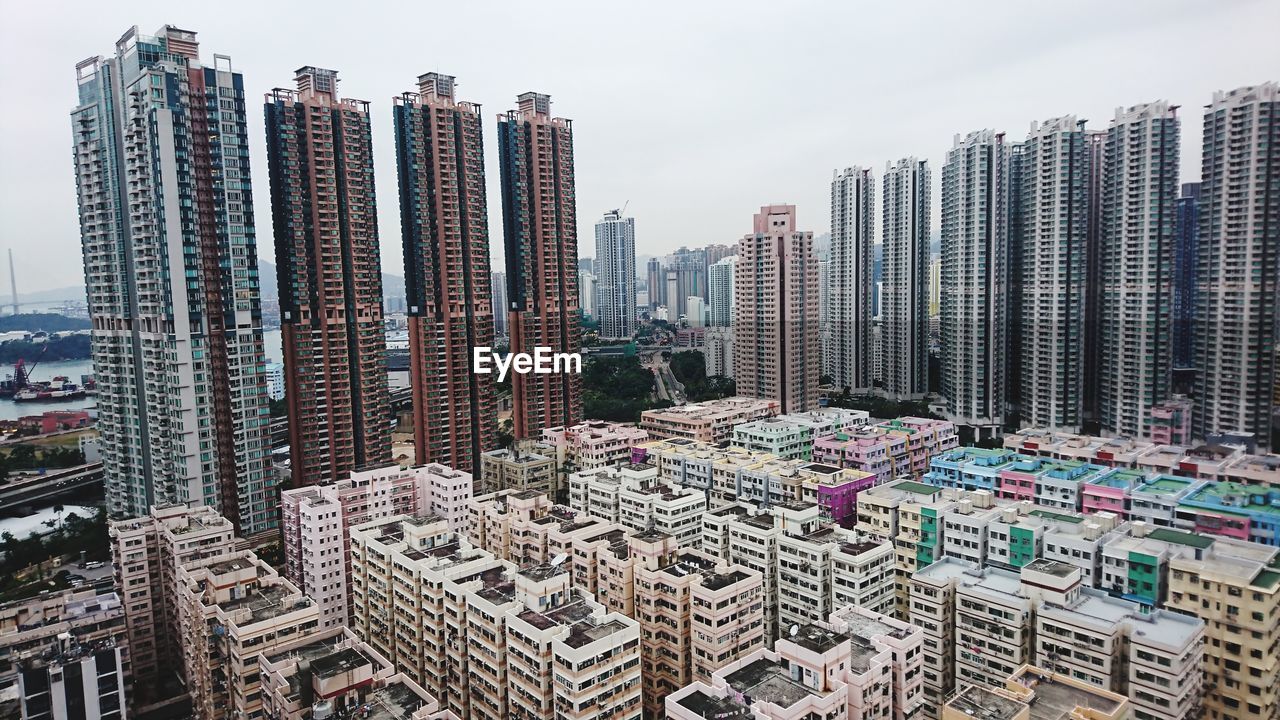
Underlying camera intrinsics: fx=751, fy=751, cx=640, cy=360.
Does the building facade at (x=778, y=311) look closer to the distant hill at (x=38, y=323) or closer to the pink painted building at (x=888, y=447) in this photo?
the pink painted building at (x=888, y=447)

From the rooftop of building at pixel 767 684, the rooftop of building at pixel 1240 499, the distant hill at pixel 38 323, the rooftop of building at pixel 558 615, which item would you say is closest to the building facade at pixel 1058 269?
the rooftop of building at pixel 1240 499

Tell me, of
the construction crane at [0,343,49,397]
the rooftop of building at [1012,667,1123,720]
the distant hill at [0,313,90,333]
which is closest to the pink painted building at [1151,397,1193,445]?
the rooftop of building at [1012,667,1123,720]

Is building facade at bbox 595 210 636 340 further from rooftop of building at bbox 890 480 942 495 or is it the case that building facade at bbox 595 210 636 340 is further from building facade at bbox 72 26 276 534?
rooftop of building at bbox 890 480 942 495

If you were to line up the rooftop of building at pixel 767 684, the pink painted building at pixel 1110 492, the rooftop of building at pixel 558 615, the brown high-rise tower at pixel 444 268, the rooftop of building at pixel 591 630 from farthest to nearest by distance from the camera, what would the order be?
the brown high-rise tower at pixel 444 268, the pink painted building at pixel 1110 492, the rooftop of building at pixel 558 615, the rooftop of building at pixel 591 630, the rooftop of building at pixel 767 684

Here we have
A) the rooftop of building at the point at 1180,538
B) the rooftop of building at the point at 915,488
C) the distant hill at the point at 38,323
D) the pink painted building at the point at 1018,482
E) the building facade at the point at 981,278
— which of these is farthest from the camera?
the building facade at the point at 981,278

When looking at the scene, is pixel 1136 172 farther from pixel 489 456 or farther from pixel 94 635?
pixel 94 635

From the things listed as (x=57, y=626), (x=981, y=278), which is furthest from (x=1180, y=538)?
(x=981, y=278)

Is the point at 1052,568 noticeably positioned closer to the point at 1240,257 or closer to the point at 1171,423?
the point at 1171,423
